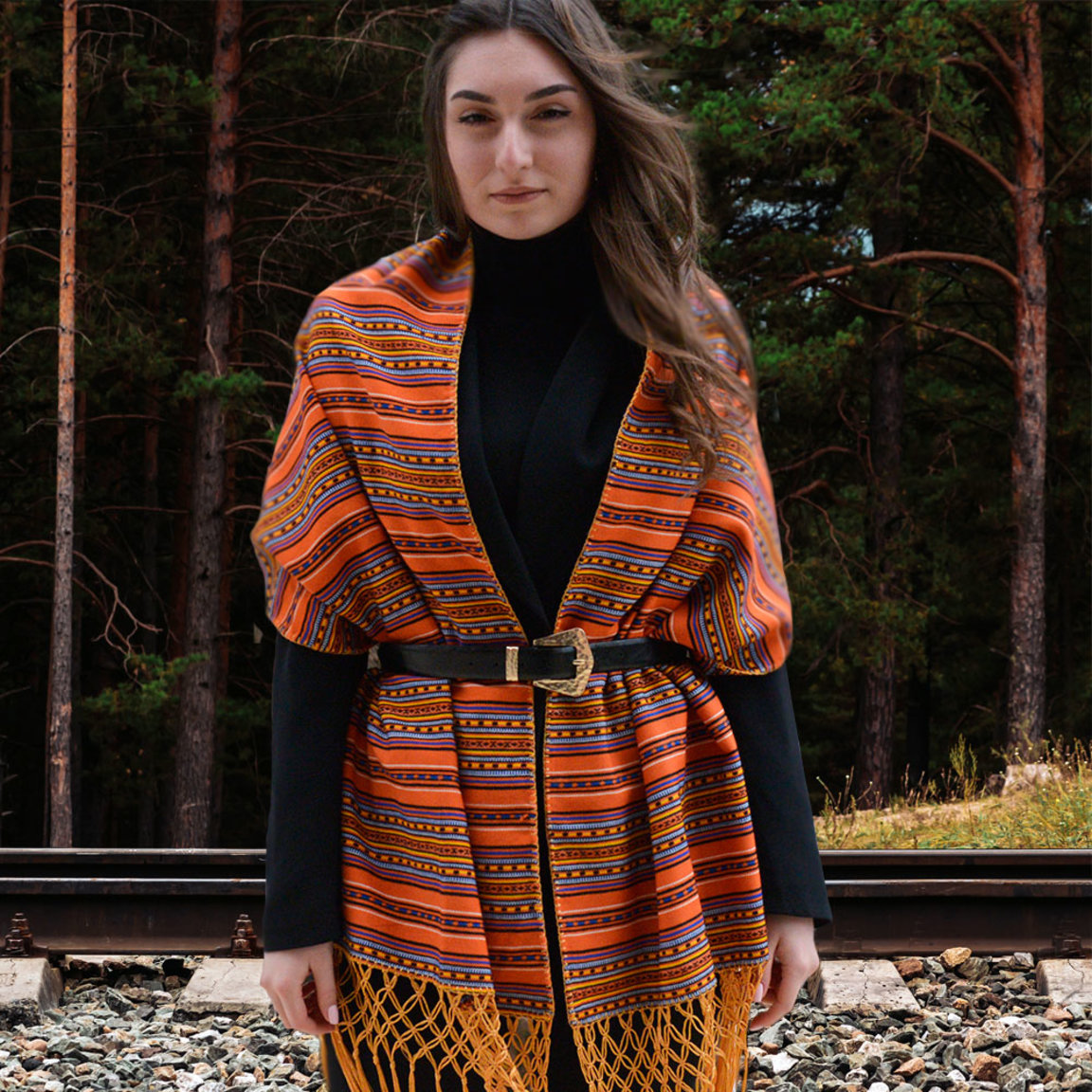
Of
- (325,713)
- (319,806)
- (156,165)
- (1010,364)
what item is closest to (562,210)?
(325,713)

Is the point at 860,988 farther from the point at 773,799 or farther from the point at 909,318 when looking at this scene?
the point at 909,318

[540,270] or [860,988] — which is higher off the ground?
[540,270]

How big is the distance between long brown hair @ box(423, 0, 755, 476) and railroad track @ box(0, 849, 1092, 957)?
2.80 metres

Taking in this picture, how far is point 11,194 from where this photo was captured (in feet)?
57.1

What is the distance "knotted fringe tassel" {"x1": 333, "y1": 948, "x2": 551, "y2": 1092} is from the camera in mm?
1664

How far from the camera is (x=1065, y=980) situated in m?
3.82

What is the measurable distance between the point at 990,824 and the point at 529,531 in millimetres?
5837

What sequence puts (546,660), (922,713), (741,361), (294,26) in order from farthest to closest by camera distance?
(922,713) → (294,26) → (741,361) → (546,660)

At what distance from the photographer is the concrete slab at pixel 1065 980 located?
12.2 ft

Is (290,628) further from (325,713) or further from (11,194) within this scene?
(11,194)

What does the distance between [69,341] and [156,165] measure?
16.0 feet

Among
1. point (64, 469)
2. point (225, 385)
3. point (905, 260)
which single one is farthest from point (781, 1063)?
point (905, 260)

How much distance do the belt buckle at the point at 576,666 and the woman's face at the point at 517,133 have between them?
545 mm

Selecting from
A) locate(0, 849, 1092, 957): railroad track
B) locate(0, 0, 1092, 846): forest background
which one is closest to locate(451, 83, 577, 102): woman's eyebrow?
locate(0, 849, 1092, 957): railroad track
